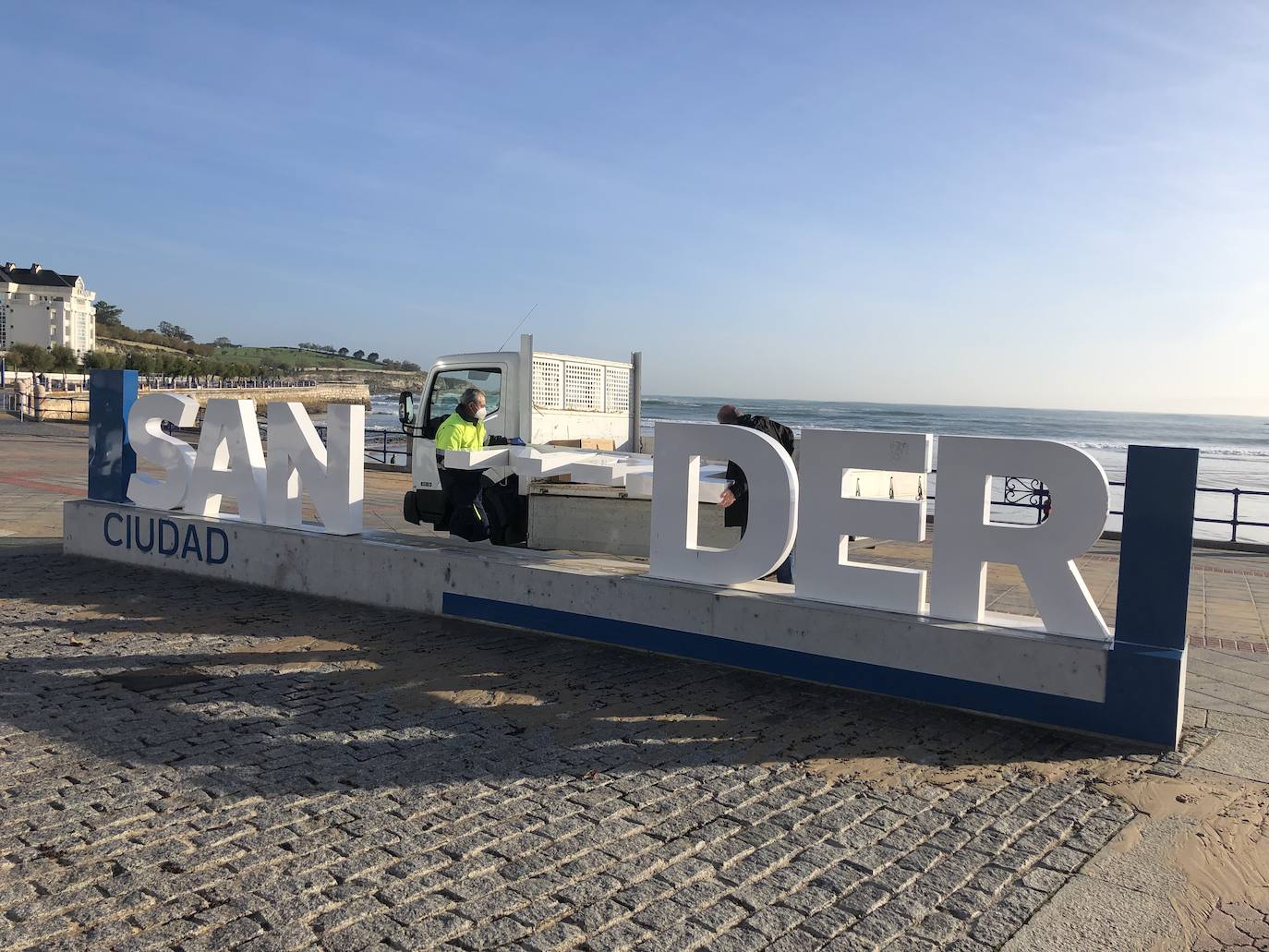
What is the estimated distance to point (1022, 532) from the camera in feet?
19.2

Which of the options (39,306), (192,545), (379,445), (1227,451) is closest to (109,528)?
(192,545)

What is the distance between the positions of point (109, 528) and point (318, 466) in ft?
9.94

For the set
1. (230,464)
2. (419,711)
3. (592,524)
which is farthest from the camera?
(230,464)

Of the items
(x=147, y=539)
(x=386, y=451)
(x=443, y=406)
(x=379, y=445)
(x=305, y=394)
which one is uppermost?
(x=443, y=406)

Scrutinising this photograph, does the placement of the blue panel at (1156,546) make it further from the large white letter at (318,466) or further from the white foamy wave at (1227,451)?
the white foamy wave at (1227,451)

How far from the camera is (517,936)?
3.27 metres

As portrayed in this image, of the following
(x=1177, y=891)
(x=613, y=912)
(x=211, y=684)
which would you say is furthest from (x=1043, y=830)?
(x=211, y=684)

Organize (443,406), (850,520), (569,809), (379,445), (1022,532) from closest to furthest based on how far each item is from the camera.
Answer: (569,809), (1022,532), (850,520), (443,406), (379,445)

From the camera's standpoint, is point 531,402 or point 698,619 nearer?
point 698,619

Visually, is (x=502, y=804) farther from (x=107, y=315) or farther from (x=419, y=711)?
(x=107, y=315)

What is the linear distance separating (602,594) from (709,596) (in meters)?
0.87

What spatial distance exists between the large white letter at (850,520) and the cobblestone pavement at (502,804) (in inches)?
26.0

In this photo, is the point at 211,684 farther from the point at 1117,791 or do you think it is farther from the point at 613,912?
the point at 1117,791

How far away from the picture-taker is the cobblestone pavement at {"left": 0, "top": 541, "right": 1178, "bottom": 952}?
3395 millimetres
